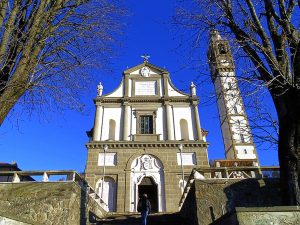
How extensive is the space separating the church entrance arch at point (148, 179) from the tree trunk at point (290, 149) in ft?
42.8

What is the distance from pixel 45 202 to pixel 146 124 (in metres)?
12.4

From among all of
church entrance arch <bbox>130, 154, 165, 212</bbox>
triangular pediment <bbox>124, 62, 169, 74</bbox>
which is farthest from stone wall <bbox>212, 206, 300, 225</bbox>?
triangular pediment <bbox>124, 62, 169, 74</bbox>

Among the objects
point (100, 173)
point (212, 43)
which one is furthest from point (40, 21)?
point (100, 173)

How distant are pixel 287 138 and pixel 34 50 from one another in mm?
5309

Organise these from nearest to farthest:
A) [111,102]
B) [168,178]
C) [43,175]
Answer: [43,175]
[168,178]
[111,102]

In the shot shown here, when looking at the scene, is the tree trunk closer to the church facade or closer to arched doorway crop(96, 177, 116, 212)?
the church facade

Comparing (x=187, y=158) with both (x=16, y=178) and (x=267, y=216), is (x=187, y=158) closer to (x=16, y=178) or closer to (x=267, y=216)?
(x=16, y=178)

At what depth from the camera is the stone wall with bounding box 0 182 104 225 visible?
8203 millimetres

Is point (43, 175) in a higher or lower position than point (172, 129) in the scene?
lower

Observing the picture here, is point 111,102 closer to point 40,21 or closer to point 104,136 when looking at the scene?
point 104,136

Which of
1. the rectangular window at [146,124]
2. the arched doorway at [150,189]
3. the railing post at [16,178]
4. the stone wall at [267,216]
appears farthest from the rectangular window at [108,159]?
the stone wall at [267,216]

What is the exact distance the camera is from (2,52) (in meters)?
4.90

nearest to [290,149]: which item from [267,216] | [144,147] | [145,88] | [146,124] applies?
[267,216]

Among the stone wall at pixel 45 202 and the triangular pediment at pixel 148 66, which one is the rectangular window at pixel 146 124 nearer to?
the triangular pediment at pixel 148 66
